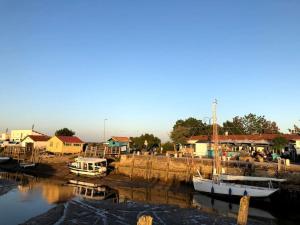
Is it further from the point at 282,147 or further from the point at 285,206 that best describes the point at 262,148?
the point at 285,206

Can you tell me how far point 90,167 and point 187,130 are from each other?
154 feet

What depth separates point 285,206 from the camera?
38.9 m

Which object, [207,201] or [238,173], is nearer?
[207,201]

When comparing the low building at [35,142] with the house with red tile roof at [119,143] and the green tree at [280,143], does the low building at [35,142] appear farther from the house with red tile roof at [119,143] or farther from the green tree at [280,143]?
the green tree at [280,143]

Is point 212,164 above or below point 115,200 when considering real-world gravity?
above

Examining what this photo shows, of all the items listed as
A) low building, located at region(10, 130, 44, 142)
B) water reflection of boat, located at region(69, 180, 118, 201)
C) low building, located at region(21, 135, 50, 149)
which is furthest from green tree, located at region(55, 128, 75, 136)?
water reflection of boat, located at region(69, 180, 118, 201)

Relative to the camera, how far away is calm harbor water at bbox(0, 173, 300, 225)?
3328 centimetres

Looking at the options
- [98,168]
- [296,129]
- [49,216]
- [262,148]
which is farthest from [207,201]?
[296,129]

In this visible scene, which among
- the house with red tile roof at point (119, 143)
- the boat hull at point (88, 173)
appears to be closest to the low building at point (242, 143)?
the house with red tile roof at point (119, 143)

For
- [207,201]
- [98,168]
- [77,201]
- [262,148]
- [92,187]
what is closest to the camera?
[77,201]

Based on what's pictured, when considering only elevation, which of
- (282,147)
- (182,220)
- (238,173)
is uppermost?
(282,147)

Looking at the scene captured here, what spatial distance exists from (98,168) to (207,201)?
962 inches

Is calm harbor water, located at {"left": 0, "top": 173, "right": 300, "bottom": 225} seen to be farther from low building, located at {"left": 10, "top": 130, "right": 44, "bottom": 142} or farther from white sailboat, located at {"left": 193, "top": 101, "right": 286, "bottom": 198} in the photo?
low building, located at {"left": 10, "top": 130, "right": 44, "bottom": 142}

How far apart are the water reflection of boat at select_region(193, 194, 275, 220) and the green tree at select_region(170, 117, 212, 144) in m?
46.6
